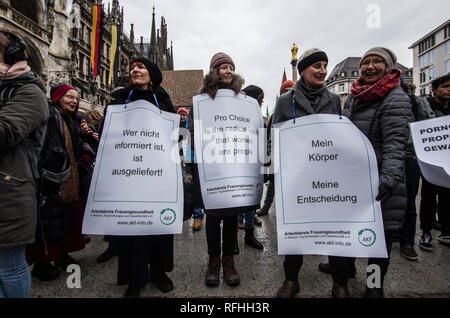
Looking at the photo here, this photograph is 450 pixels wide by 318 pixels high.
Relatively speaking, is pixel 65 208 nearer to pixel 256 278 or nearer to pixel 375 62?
pixel 256 278

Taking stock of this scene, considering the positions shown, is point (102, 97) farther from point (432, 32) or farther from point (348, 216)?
point (432, 32)

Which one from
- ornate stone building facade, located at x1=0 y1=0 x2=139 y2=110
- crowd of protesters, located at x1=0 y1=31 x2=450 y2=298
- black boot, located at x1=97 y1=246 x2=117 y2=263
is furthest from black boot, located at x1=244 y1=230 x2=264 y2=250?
ornate stone building facade, located at x1=0 y1=0 x2=139 y2=110

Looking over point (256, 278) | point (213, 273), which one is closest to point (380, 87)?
point (256, 278)

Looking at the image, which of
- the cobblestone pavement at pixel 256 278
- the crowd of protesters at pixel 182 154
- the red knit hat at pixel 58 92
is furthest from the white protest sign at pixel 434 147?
the red knit hat at pixel 58 92

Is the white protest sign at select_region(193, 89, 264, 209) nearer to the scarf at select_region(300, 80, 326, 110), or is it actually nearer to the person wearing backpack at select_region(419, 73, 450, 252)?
the scarf at select_region(300, 80, 326, 110)

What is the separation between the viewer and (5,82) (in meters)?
1.43

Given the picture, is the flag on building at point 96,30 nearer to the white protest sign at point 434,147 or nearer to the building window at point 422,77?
the white protest sign at point 434,147

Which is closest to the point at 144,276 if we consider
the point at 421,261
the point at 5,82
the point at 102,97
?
the point at 5,82

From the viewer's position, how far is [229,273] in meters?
2.22

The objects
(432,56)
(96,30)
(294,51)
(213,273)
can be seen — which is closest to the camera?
(213,273)

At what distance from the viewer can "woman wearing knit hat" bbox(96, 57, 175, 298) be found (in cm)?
199

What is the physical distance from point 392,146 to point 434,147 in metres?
0.71

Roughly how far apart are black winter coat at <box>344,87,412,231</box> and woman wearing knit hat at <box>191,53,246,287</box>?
1083 millimetres

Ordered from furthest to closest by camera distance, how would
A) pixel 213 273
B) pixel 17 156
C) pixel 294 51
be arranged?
pixel 294 51
pixel 213 273
pixel 17 156
